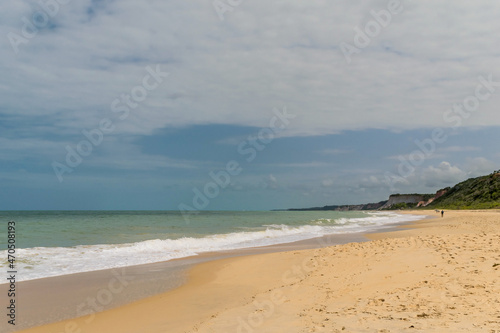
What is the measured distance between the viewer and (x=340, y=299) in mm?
7840

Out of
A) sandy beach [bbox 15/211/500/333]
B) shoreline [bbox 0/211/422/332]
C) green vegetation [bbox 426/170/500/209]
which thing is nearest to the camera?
sandy beach [bbox 15/211/500/333]

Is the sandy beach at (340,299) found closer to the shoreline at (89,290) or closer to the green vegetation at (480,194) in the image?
the shoreline at (89,290)

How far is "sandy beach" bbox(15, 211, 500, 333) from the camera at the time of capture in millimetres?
6089

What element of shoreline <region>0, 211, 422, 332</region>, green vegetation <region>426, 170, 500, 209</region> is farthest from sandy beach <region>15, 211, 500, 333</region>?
green vegetation <region>426, 170, 500, 209</region>

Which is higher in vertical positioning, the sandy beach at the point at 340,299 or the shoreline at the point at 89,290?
the shoreline at the point at 89,290

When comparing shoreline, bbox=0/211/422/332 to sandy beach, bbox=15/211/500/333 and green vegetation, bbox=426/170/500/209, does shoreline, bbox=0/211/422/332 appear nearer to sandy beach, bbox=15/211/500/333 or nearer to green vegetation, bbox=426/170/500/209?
sandy beach, bbox=15/211/500/333

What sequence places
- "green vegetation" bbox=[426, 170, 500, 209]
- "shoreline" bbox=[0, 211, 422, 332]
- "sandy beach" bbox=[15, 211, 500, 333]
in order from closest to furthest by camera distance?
"sandy beach" bbox=[15, 211, 500, 333]
"shoreline" bbox=[0, 211, 422, 332]
"green vegetation" bbox=[426, 170, 500, 209]

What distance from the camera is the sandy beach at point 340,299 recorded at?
6089mm

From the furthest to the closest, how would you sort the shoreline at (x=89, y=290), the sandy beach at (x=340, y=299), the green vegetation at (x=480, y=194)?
the green vegetation at (x=480, y=194), the shoreline at (x=89, y=290), the sandy beach at (x=340, y=299)

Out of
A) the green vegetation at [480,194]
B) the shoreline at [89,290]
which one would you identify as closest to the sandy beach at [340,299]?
the shoreline at [89,290]

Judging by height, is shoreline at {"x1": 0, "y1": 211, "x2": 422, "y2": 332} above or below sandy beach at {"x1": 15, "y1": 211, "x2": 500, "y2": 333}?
above

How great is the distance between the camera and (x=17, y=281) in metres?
11.4

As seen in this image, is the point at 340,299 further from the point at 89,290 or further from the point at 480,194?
the point at 480,194

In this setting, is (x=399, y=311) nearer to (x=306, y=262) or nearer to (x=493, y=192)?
(x=306, y=262)
